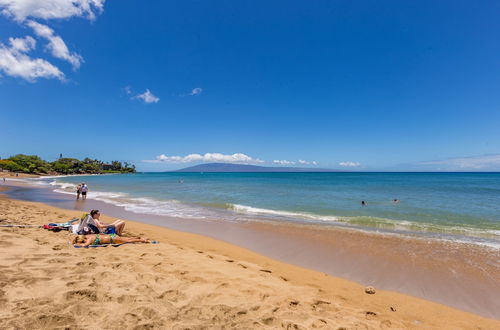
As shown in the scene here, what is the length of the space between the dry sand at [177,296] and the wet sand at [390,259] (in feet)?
2.48

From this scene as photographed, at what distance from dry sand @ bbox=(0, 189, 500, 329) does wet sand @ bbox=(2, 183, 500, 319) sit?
0.76 m

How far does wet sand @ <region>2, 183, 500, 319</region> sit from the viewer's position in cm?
564

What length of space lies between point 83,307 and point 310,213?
14128 mm

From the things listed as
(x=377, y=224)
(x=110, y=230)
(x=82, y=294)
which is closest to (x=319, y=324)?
(x=82, y=294)

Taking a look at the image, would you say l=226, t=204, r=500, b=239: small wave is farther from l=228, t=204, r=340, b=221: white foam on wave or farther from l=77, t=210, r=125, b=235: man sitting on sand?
l=77, t=210, r=125, b=235: man sitting on sand

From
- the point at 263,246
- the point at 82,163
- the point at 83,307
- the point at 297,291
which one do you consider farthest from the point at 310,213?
the point at 82,163

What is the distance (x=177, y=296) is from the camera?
404cm

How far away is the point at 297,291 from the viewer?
482cm

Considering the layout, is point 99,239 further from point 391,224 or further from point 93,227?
point 391,224

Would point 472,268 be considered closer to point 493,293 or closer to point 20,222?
point 493,293

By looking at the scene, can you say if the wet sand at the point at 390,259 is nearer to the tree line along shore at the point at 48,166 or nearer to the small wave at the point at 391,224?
the small wave at the point at 391,224

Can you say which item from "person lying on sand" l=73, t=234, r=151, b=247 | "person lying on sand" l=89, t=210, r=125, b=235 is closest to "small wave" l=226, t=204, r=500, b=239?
"person lying on sand" l=89, t=210, r=125, b=235

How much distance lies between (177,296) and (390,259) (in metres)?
7.02

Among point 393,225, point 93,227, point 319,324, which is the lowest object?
point 393,225
